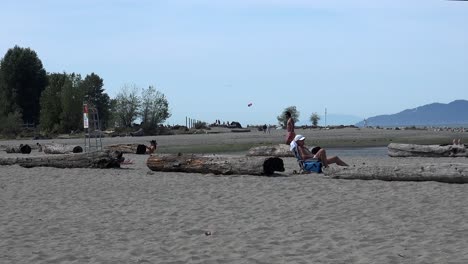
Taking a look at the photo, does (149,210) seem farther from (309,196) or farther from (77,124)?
(77,124)

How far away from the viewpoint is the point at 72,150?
24.8 m

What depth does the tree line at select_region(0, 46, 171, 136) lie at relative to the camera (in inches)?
2810

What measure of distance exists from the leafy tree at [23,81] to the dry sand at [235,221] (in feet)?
229

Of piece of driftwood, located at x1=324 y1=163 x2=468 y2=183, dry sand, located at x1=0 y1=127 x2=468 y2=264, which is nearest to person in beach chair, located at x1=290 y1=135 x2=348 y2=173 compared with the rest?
dry sand, located at x1=0 y1=127 x2=468 y2=264

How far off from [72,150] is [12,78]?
60201mm

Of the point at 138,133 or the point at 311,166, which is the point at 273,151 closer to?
the point at 311,166

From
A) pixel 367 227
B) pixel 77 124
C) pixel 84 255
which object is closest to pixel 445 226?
pixel 367 227

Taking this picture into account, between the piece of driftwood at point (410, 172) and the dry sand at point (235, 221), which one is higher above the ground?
the piece of driftwood at point (410, 172)

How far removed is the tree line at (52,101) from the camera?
234ft

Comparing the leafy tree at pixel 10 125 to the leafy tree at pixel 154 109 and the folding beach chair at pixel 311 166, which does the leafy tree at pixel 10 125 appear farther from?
the folding beach chair at pixel 311 166

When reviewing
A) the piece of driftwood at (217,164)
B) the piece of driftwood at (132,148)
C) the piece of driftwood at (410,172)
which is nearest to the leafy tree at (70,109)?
the piece of driftwood at (132,148)

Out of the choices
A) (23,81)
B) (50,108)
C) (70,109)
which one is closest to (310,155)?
(70,109)

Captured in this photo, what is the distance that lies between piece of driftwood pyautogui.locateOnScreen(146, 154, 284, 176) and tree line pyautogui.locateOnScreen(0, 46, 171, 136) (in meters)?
51.8

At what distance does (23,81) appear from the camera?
267ft
